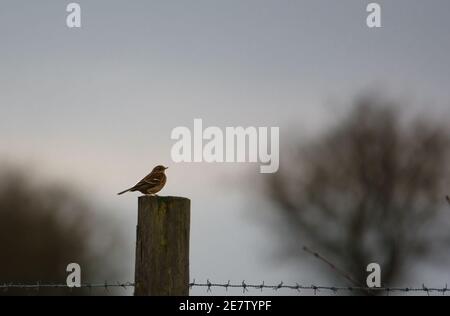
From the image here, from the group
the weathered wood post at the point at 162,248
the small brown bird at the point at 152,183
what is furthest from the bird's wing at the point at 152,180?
the weathered wood post at the point at 162,248

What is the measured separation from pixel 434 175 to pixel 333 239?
4623 millimetres

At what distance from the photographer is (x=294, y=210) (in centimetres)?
3641

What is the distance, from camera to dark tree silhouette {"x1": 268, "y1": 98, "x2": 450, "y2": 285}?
34.1 metres

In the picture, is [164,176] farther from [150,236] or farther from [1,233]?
[1,233]

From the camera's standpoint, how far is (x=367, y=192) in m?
35.2

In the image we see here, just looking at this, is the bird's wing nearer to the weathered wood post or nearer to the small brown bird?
the small brown bird

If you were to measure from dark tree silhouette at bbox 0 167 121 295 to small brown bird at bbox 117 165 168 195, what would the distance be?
31.2 meters

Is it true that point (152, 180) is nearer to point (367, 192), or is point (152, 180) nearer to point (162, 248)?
point (162, 248)

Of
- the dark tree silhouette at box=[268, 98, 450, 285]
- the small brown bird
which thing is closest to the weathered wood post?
the small brown bird

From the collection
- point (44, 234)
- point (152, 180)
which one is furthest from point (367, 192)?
point (152, 180)

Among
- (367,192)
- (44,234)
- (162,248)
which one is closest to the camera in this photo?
(162,248)

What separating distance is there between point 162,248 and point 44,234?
127 feet

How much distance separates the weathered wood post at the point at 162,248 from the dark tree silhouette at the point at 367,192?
26.6m
